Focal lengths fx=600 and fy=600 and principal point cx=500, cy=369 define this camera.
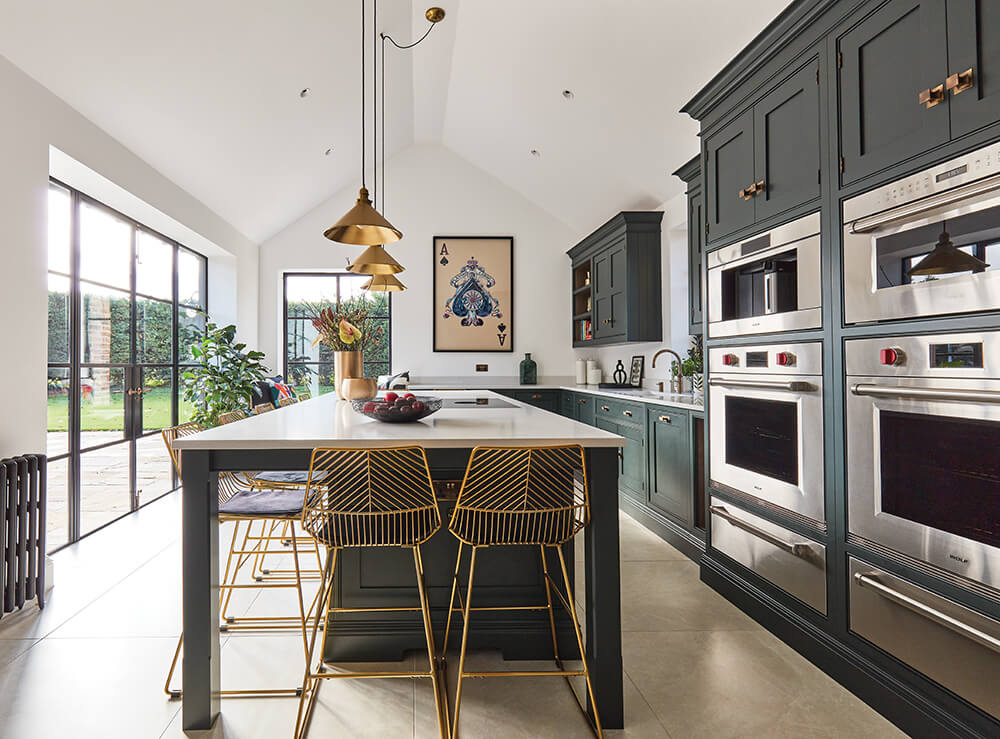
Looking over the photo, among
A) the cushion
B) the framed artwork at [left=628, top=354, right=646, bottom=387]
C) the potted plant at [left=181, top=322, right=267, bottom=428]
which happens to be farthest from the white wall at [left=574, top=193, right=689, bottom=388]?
the potted plant at [left=181, top=322, right=267, bottom=428]

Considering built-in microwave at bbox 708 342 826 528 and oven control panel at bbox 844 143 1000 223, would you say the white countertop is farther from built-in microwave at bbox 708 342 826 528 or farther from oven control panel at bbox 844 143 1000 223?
oven control panel at bbox 844 143 1000 223

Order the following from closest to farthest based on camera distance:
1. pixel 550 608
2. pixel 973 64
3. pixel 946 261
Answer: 1. pixel 973 64
2. pixel 946 261
3. pixel 550 608

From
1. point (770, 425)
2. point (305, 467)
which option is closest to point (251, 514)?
point (305, 467)

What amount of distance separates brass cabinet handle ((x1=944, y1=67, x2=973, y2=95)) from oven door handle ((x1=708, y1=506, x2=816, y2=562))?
1607 mm

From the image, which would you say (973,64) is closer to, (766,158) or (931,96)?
(931,96)

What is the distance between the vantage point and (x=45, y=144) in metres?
3.08

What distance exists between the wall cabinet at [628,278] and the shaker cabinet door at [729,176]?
2086mm

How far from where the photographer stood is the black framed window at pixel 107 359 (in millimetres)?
3703

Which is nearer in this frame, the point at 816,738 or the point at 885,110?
the point at 816,738

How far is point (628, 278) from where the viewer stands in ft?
17.3

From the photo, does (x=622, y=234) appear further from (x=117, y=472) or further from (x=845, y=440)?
(x=117, y=472)

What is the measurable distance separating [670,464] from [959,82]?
8.77ft

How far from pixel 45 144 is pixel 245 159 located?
6.30 ft

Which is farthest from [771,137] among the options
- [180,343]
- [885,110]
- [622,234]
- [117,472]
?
[180,343]
